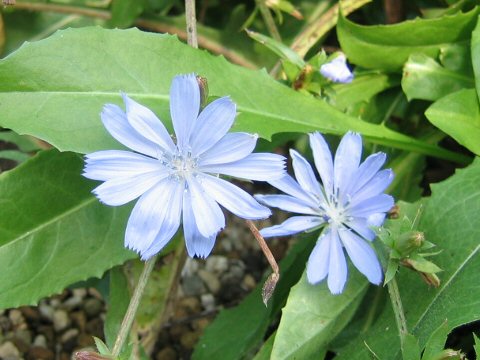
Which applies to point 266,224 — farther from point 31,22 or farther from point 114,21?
point 31,22

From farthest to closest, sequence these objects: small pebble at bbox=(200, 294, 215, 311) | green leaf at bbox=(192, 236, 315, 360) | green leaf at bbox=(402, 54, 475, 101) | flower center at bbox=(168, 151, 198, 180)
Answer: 1. small pebble at bbox=(200, 294, 215, 311)
2. green leaf at bbox=(402, 54, 475, 101)
3. green leaf at bbox=(192, 236, 315, 360)
4. flower center at bbox=(168, 151, 198, 180)

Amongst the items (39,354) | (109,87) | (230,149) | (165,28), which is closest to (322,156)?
(230,149)

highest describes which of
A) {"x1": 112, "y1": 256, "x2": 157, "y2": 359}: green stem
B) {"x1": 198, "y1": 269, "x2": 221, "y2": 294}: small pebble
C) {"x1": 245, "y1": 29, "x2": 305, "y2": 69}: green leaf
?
{"x1": 245, "y1": 29, "x2": 305, "y2": 69}: green leaf

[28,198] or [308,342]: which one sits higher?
[28,198]

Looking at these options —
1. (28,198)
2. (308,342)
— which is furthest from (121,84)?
(308,342)

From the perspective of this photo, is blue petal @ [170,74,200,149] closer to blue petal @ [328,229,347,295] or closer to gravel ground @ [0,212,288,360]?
Answer: blue petal @ [328,229,347,295]

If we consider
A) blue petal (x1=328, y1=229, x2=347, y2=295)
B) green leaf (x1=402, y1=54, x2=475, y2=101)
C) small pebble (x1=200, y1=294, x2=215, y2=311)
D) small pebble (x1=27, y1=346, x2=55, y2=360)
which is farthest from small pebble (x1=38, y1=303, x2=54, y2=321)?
green leaf (x1=402, y1=54, x2=475, y2=101)

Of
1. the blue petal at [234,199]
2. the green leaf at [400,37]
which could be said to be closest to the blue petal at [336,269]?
the blue petal at [234,199]
